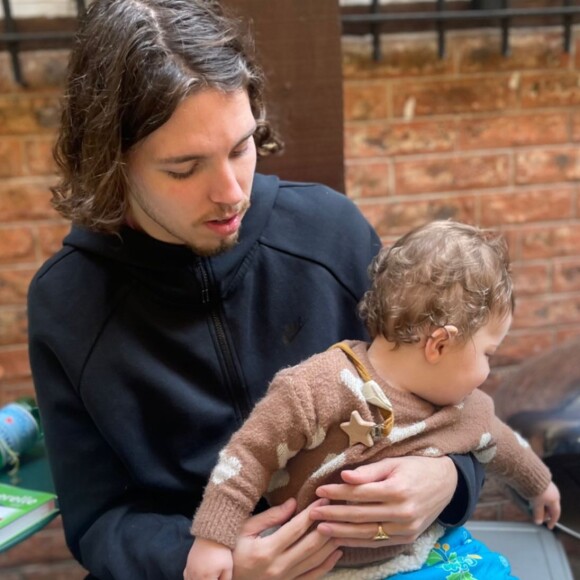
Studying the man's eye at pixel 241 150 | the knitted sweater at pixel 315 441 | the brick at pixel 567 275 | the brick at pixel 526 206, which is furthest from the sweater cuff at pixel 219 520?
the brick at pixel 567 275

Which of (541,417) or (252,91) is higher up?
(252,91)

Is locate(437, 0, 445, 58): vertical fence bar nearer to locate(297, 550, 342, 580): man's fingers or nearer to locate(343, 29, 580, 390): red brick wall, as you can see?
locate(343, 29, 580, 390): red brick wall

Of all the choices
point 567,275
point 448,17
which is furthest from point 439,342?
point 567,275

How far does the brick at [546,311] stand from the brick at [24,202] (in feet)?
3.97

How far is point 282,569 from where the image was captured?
98cm

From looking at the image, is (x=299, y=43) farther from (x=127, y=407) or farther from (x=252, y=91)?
(x=127, y=407)

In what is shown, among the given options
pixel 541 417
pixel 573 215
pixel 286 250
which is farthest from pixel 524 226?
pixel 286 250

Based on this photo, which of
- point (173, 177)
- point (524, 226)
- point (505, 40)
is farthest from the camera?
point (524, 226)

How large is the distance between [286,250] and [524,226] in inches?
39.0

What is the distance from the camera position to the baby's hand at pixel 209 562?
936 mm

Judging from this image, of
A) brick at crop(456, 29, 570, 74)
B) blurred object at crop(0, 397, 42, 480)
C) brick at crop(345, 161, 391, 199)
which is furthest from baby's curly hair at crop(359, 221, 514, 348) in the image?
brick at crop(456, 29, 570, 74)

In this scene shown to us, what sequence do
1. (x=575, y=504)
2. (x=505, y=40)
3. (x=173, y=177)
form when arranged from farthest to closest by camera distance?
1. (x=505, y=40)
2. (x=575, y=504)
3. (x=173, y=177)

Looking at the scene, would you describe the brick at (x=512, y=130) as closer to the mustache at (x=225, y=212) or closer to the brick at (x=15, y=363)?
the mustache at (x=225, y=212)

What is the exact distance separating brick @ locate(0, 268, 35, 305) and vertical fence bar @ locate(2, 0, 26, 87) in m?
0.43
